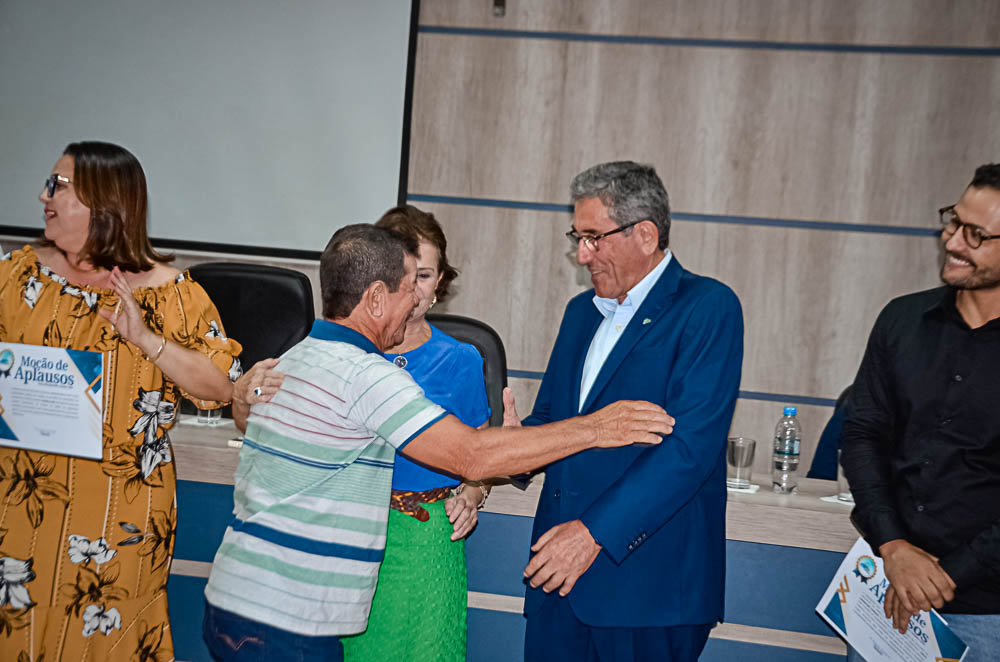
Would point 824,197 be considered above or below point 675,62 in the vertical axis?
below

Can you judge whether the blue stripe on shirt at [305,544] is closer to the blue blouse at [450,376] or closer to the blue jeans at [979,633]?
the blue blouse at [450,376]

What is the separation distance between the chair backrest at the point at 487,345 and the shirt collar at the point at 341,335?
1371 mm

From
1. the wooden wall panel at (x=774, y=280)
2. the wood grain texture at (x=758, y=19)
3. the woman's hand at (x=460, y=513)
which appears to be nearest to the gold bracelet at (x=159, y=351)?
the woman's hand at (x=460, y=513)

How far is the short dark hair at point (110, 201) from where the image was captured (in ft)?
5.89

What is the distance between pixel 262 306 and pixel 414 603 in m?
1.68

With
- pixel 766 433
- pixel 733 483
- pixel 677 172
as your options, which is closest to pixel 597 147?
pixel 677 172

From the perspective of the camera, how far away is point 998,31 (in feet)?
12.3

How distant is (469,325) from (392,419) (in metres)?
1.58

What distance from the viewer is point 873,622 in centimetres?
177

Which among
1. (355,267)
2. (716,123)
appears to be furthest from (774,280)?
(355,267)

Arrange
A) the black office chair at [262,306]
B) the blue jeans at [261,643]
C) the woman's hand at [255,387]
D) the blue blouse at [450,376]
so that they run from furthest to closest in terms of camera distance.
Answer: the black office chair at [262,306], the blue blouse at [450,376], the woman's hand at [255,387], the blue jeans at [261,643]

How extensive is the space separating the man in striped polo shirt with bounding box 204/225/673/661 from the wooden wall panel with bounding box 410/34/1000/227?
8.99ft

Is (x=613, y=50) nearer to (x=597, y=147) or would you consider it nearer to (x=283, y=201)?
(x=597, y=147)

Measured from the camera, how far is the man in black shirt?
162 cm
